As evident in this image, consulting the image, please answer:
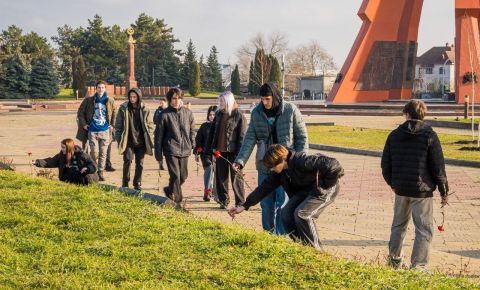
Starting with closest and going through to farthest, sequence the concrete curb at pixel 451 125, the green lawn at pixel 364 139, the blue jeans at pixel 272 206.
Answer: the blue jeans at pixel 272 206 → the green lawn at pixel 364 139 → the concrete curb at pixel 451 125

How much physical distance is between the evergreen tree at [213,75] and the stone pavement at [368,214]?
224ft

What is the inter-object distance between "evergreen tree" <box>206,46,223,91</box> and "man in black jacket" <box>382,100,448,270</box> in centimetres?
7746

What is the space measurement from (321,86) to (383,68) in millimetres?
41785

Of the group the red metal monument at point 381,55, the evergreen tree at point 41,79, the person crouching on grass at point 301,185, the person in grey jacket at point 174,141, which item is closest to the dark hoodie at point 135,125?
the person in grey jacket at point 174,141

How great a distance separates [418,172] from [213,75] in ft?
257

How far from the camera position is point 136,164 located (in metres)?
9.83

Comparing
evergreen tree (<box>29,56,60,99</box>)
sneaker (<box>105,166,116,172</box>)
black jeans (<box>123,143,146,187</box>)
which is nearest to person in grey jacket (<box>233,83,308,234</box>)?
black jeans (<box>123,143,146,187</box>)

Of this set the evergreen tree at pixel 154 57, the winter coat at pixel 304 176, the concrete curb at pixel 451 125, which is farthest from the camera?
the evergreen tree at pixel 154 57

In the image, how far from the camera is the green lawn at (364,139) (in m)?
15.2

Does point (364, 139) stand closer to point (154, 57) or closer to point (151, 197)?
point (151, 197)

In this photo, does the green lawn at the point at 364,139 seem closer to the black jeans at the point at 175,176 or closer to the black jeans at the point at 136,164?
the black jeans at the point at 136,164

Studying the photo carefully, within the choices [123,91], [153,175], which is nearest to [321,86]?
[123,91]

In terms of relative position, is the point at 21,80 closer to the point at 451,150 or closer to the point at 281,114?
the point at 451,150

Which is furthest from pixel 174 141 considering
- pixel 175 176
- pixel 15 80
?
A: pixel 15 80
